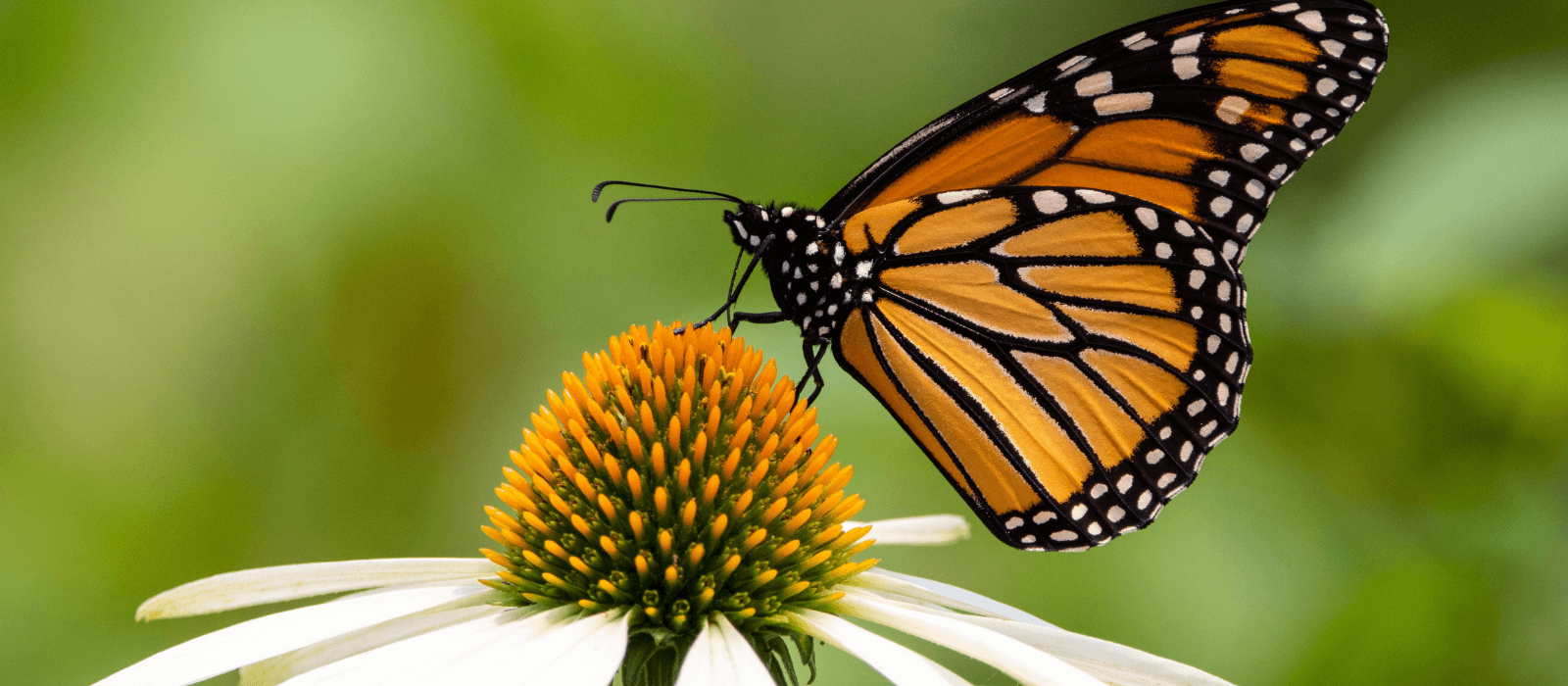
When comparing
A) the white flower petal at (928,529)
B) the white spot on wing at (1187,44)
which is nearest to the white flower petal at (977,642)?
the white flower petal at (928,529)

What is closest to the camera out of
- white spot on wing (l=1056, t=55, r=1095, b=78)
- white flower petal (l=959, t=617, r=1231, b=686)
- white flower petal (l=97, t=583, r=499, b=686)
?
white flower petal (l=97, t=583, r=499, b=686)

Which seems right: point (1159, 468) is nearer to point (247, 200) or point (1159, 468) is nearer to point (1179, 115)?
point (1179, 115)

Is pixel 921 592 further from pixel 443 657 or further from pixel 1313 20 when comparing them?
pixel 1313 20

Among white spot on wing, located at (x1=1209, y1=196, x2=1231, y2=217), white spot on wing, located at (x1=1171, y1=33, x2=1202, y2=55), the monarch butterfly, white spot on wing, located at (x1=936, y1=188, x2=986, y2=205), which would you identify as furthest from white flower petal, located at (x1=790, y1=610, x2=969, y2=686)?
white spot on wing, located at (x1=1171, y1=33, x2=1202, y2=55)

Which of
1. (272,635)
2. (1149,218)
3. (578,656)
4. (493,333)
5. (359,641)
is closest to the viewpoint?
(578,656)

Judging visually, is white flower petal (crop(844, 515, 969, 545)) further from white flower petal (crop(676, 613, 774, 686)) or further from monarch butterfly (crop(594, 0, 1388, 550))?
white flower petal (crop(676, 613, 774, 686))

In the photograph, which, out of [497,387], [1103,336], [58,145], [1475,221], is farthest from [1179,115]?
[58,145]

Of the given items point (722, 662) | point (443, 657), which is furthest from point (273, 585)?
point (722, 662)
